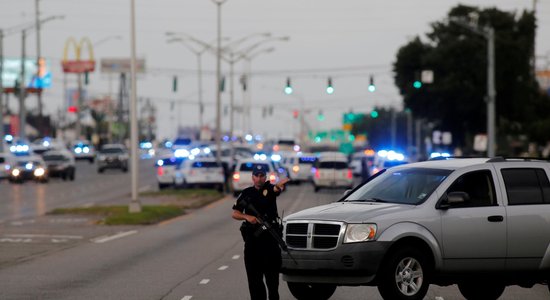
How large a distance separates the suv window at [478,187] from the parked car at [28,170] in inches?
2297

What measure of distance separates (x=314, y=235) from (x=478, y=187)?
8.04 feet

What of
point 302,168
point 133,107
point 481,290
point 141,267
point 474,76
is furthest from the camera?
point 474,76

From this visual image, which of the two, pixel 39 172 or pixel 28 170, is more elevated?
pixel 28 170

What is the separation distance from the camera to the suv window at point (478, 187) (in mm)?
16016

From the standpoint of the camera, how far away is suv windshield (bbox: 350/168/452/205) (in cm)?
1595

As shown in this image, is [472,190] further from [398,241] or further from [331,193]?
[331,193]

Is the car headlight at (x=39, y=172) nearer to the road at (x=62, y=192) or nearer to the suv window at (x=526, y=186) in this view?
the road at (x=62, y=192)

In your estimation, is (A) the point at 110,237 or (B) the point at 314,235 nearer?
(B) the point at 314,235

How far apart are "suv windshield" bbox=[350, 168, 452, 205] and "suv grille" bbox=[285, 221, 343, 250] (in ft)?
3.66

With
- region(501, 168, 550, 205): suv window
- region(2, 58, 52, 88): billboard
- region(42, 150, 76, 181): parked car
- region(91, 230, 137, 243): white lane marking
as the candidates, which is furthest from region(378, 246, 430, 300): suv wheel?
region(2, 58, 52, 88): billboard

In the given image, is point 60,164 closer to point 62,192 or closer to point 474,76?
point 62,192

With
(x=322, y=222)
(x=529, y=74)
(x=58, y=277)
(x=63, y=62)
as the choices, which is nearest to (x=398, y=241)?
(x=322, y=222)

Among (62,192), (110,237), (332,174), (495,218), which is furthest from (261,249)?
(62,192)

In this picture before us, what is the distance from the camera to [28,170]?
239ft
